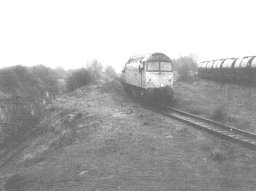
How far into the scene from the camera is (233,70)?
89.5 feet

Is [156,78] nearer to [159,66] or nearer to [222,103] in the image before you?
[159,66]

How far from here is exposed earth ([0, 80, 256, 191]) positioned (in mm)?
8383

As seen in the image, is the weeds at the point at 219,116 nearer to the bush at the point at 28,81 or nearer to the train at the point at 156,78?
the train at the point at 156,78

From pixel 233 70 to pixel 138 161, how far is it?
19.9 metres

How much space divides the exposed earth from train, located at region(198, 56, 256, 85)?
12.4 metres

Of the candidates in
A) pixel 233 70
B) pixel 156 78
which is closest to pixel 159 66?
pixel 156 78

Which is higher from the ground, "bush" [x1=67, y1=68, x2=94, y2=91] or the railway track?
"bush" [x1=67, y1=68, x2=94, y2=91]

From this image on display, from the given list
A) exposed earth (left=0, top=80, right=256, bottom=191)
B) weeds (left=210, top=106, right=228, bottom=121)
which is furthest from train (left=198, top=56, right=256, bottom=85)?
exposed earth (left=0, top=80, right=256, bottom=191)

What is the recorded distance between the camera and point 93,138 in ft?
42.3

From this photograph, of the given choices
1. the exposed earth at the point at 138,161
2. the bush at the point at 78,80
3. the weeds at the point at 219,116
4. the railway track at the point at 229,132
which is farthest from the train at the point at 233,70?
the bush at the point at 78,80

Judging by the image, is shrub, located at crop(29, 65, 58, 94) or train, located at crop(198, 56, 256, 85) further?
shrub, located at crop(29, 65, 58, 94)

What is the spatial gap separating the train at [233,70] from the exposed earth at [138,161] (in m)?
12.4

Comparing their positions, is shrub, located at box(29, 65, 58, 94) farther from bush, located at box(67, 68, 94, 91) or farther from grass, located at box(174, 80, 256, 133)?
grass, located at box(174, 80, 256, 133)

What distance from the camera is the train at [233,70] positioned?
2488cm
